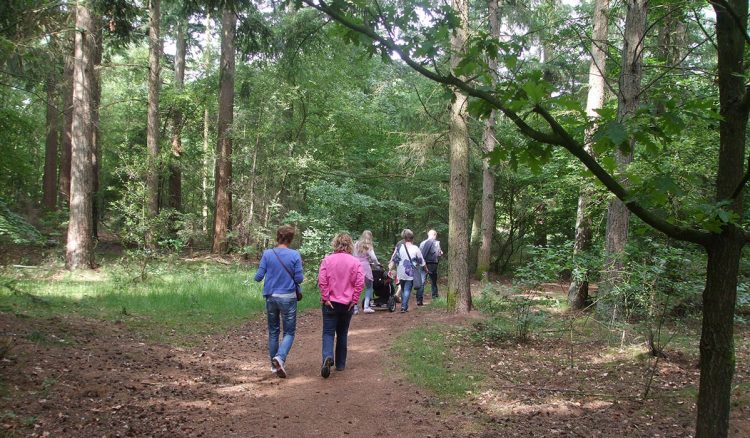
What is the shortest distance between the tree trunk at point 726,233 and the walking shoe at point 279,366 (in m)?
4.69

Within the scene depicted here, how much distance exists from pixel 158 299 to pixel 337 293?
6020 millimetres

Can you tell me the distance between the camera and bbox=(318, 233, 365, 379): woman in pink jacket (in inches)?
251

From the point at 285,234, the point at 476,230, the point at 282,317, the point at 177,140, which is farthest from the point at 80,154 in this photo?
the point at 476,230

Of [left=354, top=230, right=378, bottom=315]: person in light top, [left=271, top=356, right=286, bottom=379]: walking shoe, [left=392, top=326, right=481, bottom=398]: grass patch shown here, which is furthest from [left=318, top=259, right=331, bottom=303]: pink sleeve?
[left=354, top=230, right=378, bottom=315]: person in light top

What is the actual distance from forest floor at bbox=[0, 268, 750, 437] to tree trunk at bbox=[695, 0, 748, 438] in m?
2.07

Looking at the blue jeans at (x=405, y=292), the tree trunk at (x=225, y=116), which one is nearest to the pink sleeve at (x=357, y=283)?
the blue jeans at (x=405, y=292)

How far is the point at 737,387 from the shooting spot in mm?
5945

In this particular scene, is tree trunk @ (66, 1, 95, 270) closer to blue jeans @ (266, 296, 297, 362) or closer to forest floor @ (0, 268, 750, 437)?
forest floor @ (0, 268, 750, 437)

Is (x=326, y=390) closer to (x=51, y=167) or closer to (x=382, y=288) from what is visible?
(x=382, y=288)

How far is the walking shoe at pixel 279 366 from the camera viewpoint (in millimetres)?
6379

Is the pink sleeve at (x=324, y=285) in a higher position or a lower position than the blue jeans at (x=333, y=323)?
higher

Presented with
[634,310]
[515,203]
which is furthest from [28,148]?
[634,310]

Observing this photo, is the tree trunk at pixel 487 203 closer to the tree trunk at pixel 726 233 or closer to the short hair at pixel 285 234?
the short hair at pixel 285 234

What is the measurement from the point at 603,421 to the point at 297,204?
14.1 meters
